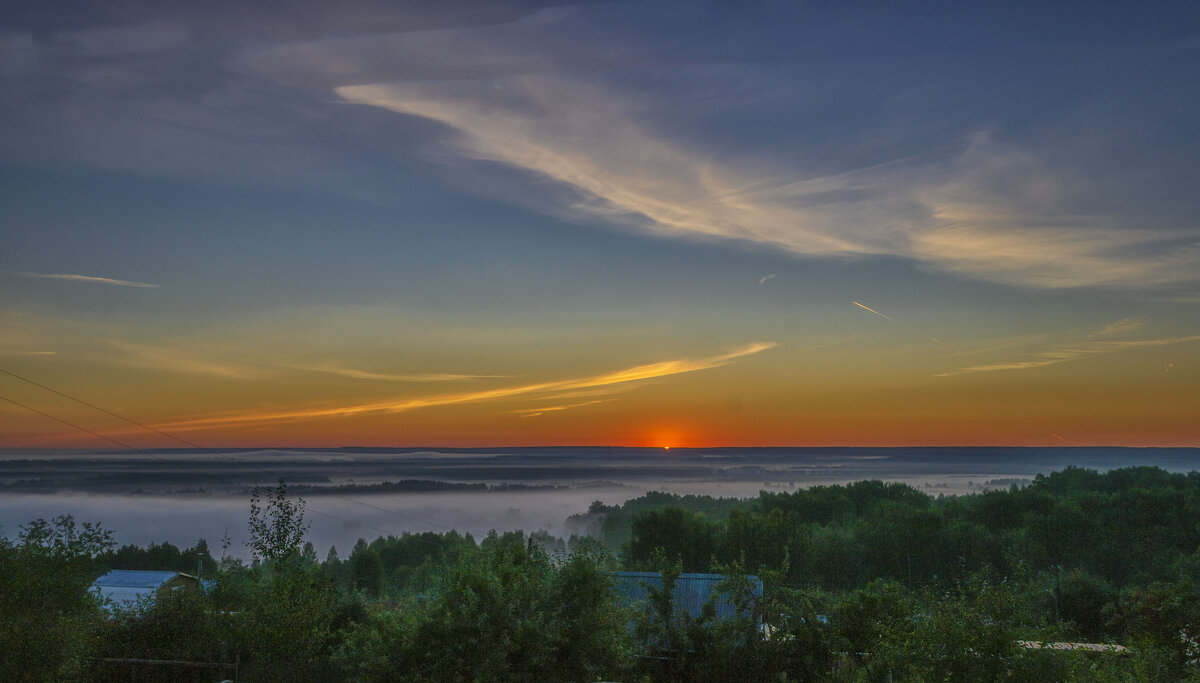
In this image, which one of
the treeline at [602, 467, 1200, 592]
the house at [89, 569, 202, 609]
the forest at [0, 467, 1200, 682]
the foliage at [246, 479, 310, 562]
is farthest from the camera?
the treeline at [602, 467, 1200, 592]

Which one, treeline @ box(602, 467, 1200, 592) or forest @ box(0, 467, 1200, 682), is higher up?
forest @ box(0, 467, 1200, 682)

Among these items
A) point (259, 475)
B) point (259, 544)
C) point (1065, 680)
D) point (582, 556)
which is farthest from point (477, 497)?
point (1065, 680)

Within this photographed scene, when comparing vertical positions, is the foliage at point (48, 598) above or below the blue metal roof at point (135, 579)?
above

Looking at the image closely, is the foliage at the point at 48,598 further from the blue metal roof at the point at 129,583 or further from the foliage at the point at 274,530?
the blue metal roof at the point at 129,583

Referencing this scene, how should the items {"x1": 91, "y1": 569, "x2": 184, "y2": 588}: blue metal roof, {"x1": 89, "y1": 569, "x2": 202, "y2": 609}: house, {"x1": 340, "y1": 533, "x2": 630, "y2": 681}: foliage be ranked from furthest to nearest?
{"x1": 91, "y1": 569, "x2": 184, "y2": 588}: blue metal roof < {"x1": 89, "y1": 569, "x2": 202, "y2": 609}: house < {"x1": 340, "y1": 533, "x2": 630, "y2": 681}: foliage

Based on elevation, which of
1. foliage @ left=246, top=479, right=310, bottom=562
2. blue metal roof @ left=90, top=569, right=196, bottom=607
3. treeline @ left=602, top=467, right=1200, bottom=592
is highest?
foliage @ left=246, top=479, right=310, bottom=562

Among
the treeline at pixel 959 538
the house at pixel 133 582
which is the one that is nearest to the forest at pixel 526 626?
the house at pixel 133 582

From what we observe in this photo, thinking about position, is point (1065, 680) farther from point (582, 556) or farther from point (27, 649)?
point (27, 649)

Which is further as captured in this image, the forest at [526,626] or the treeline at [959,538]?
the treeline at [959,538]

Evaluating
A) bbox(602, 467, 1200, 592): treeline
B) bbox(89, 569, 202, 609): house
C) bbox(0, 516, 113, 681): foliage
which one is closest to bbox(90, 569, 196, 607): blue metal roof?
bbox(89, 569, 202, 609): house

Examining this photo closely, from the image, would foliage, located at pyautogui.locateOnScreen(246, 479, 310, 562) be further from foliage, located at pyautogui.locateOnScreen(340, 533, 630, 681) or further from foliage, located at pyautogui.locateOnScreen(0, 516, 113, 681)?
foliage, located at pyautogui.locateOnScreen(340, 533, 630, 681)

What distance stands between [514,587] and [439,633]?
162 cm

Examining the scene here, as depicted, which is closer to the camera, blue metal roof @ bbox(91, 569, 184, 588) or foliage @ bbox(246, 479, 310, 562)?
foliage @ bbox(246, 479, 310, 562)

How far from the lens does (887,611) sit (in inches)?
721
